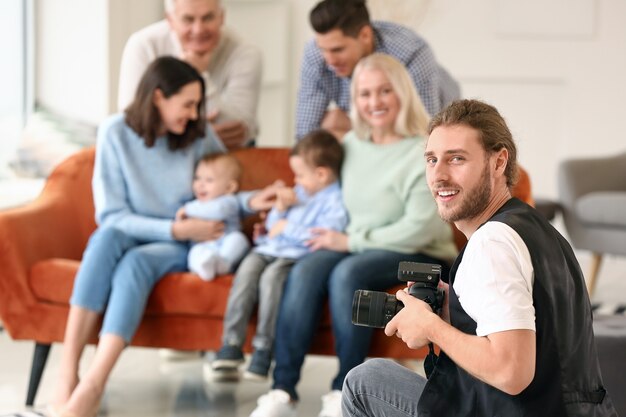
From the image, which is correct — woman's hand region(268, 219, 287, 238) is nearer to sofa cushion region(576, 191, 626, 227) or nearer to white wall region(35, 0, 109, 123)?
white wall region(35, 0, 109, 123)

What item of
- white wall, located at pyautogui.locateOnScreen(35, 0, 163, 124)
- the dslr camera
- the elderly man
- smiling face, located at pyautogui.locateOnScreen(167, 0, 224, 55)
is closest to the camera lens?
the dslr camera

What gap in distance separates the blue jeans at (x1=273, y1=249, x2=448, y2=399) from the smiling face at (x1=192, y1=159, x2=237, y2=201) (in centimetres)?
48

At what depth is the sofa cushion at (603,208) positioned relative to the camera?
16.3 ft

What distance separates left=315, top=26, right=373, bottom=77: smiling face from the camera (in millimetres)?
3625

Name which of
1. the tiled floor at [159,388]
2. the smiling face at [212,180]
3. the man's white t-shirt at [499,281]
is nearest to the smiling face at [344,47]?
the smiling face at [212,180]

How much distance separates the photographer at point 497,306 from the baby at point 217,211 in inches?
60.0

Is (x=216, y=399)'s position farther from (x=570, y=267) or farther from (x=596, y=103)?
(x=596, y=103)

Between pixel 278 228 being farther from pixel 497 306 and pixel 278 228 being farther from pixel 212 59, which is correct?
pixel 497 306

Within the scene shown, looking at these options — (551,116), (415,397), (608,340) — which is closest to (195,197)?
(608,340)

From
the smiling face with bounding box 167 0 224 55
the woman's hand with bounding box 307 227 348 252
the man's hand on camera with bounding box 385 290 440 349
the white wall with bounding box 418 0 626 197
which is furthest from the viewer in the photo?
the white wall with bounding box 418 0 626 197

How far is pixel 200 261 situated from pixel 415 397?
147 cm

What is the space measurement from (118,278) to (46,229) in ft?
1.35

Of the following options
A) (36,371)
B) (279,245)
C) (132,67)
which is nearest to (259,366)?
(279,245)

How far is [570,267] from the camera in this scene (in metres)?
1.69
